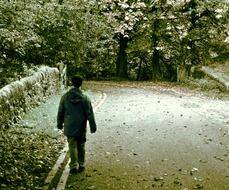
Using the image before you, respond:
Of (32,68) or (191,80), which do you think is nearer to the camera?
(32,68)

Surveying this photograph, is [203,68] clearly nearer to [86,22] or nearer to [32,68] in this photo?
[86,22]

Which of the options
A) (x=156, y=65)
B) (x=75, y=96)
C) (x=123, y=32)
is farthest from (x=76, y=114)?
(x=156, y=65)

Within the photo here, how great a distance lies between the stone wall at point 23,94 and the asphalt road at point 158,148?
249 centimetres

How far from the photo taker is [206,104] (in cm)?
2134

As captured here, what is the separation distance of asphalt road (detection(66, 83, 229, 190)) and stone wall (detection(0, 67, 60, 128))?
2.49 metres

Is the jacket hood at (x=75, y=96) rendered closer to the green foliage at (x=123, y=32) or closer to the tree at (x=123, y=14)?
the green foliage at (x=123, y=32)

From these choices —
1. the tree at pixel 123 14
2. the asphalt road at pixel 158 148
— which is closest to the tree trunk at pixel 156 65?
the tree at pixel 123 14

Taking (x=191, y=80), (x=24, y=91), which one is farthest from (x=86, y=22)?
(x=24, y=91)

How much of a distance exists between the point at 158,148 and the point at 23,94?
5.94 meters

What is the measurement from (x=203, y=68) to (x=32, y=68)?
53.0 ft

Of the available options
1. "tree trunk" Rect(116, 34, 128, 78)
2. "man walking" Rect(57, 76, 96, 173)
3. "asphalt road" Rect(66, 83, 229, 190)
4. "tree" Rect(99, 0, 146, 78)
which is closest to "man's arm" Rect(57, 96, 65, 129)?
"man walking" Rect(57, 76, 96, 173)

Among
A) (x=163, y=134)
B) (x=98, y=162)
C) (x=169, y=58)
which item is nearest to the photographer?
(x=98, y=162)

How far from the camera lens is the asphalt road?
9352mm

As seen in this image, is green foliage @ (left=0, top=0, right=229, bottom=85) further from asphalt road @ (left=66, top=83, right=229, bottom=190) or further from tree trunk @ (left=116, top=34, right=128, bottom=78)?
asphalt road @ (left=66, top=83, right=229, bottom=190)
